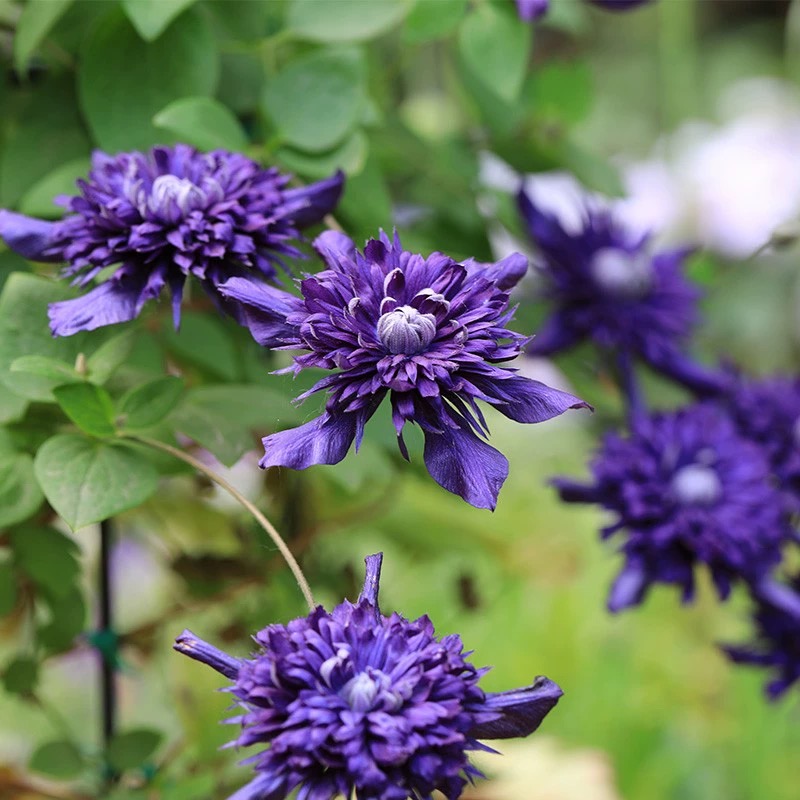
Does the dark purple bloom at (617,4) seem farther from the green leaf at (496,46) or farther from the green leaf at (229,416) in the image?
the green leaf at (229,416)

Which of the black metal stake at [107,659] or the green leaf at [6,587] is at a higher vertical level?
the green leaf at [6,587]

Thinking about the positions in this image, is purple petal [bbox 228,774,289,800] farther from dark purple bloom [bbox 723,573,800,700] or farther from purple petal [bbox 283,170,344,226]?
dark purple bloom [bbox 723,573,800,700]

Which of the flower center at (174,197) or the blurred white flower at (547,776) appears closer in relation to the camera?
the flower center at (174,197)

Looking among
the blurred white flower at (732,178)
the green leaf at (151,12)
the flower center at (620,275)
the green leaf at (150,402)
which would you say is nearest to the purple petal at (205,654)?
the green leaf at (150,402)

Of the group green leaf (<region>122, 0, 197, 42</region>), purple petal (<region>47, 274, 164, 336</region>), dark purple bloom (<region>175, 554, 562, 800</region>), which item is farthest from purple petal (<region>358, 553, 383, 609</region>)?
green leaf (<region>122, 0, 197, 42</region>)

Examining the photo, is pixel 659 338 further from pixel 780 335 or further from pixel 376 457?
pixel 780 335

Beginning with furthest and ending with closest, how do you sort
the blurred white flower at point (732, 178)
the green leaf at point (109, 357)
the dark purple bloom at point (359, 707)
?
the blurred white flower at point (732, 178)
the green leaf at point (109, 357)
the dark purple bloom at point (359, 707)
